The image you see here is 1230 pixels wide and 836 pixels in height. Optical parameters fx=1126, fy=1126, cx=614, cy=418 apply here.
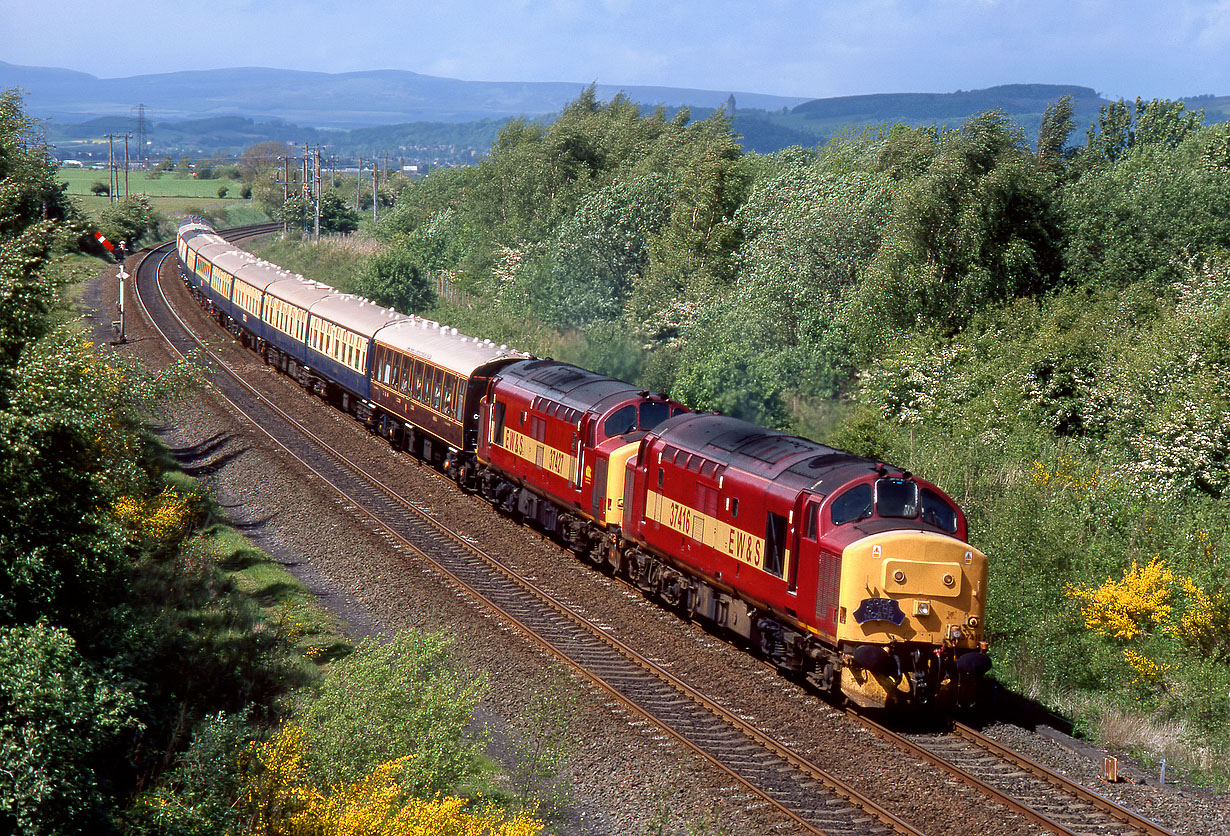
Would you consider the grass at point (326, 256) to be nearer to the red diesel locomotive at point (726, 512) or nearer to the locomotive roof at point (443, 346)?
the locomotive roof at point (443, 346)

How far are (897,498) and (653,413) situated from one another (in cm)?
799

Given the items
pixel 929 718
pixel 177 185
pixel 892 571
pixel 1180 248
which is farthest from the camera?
pixel 177 185

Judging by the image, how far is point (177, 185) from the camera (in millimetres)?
154625

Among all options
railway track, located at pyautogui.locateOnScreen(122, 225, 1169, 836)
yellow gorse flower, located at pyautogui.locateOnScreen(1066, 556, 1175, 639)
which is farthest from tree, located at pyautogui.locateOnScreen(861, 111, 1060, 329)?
railway track, located at pyautogui.locateOnScreen(122, 225, 1169, 836)

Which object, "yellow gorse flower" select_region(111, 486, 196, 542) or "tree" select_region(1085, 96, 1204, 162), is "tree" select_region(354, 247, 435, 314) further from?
"tree" select_region(1085, 96, 1204, 162)

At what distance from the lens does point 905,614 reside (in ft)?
52.5

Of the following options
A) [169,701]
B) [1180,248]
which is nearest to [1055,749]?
[169,701]

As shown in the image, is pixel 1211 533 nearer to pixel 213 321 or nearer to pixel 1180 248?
pixel 1180 248

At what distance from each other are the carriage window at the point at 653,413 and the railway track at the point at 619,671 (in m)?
4.12

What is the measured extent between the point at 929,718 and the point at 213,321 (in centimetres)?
5236

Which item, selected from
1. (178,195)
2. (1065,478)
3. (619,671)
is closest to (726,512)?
(619,671)

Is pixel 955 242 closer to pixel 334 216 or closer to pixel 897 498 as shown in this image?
pixel 897 498

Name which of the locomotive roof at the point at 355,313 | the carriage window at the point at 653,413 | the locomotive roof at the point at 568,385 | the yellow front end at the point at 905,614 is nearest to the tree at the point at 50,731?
the yellow front end at the point at 905,614

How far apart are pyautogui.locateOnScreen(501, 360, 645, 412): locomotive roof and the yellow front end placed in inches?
354
